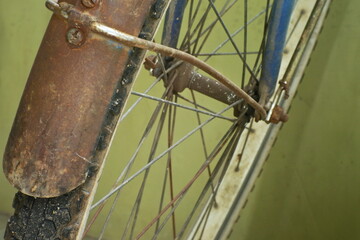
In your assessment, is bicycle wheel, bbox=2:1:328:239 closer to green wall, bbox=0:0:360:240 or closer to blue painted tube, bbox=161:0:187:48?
blue painted tube, bbox=161:0:187:48

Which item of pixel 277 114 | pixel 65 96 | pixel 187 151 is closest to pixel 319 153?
pixel 187 151

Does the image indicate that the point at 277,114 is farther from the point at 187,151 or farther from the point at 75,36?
the point at 187,151

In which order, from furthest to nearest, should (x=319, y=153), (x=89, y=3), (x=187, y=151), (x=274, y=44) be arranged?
(x=187, y=151), (x=319, y=153), (x=274, y=44), (x=89, y=3)

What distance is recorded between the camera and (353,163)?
190 centimetres

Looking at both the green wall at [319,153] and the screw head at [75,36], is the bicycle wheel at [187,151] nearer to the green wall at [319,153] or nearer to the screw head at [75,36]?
the screw head at [75,36]

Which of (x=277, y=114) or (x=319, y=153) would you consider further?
(x=319, y=153)

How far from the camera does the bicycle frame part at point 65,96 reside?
58 cm

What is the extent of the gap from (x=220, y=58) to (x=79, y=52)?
1.45 metres

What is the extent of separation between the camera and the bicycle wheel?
2.06 feet

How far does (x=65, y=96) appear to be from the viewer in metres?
0.59

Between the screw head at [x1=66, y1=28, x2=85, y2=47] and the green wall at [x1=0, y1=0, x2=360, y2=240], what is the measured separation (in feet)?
4.76

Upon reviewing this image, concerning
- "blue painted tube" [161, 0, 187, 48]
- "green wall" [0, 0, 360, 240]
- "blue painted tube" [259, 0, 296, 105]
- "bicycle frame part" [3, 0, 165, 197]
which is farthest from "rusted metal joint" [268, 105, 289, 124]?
"green wall" [0, 0, 360, 240]

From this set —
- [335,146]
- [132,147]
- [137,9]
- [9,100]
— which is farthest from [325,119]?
[137,9]

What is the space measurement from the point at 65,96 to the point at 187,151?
1538mm
